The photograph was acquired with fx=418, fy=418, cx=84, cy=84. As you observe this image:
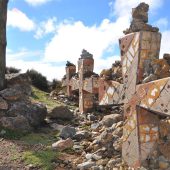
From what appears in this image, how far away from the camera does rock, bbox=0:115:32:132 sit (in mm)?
10596

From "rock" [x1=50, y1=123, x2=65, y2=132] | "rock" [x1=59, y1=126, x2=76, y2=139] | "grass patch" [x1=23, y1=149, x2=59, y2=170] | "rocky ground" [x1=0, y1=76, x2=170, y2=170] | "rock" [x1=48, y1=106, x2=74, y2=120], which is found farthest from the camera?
"rock" [x1=48, y1=106, x2=74, y2=120]

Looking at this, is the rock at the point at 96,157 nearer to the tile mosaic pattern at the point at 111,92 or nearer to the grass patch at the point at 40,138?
the tile mosaic pattern at the point at 111,92

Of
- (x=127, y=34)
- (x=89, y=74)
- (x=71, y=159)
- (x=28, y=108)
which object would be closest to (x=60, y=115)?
(x=28, y=108)

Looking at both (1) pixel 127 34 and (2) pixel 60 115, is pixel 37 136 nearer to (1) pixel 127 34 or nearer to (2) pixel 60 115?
(2) pixel 60 115

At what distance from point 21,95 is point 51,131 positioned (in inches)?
61.9

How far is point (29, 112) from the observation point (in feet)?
37.2

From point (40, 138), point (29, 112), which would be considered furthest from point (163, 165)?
point (29, 112)

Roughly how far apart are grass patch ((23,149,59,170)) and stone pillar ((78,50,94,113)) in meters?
5.20

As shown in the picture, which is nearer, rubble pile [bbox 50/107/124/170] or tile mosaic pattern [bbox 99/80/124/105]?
rubble pile [bbox 50/107/124/170]

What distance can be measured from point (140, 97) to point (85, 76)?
23.6ft

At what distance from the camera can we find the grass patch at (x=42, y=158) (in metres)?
7.94

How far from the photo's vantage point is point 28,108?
11.5m

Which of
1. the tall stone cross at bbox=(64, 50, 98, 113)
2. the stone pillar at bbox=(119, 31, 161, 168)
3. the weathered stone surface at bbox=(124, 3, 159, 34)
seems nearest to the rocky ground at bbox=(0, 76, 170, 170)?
the stone pillar at bbox=(119, 31, 161, 168)

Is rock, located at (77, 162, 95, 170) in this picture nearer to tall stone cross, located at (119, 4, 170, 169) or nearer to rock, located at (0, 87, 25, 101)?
tall stone cross, located at (119, 4, 170, 169)
